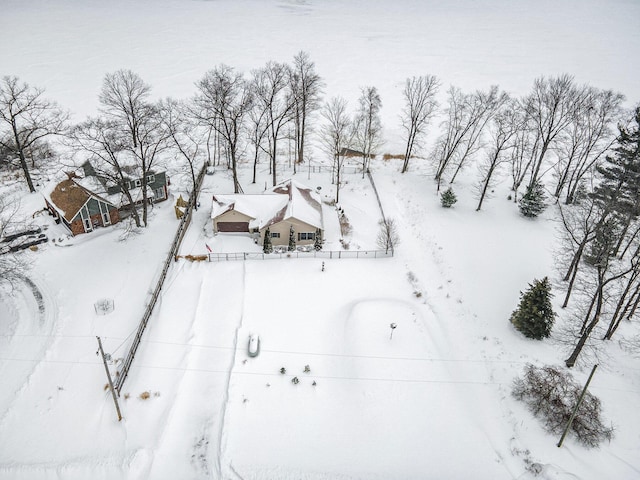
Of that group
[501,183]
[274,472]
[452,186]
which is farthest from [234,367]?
[501,183]

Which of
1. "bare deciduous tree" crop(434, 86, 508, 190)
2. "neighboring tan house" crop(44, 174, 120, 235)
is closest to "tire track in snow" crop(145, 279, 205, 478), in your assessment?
"neighboring tan house" crop(44, 174, 120, 235)

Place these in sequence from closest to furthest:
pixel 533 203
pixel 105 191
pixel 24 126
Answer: pixel 105 191
pixel 533 203
pixel 24 126

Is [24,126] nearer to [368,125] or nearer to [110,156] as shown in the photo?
[110,156]

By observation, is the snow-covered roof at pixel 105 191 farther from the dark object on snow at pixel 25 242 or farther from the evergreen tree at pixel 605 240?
the evergreen tree at pixel 605 240

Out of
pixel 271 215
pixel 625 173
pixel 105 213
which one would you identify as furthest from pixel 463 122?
pixel 105 213

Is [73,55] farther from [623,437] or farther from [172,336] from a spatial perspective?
[623,437]

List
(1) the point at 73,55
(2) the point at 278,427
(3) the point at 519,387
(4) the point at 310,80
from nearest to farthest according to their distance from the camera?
(2) the point at 278,427
(3) the point at 519,387
(4) the point at 310,80
(1) the point at 73,55

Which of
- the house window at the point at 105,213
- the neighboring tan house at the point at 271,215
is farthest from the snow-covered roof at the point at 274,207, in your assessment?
the house window at the point at 105,213
